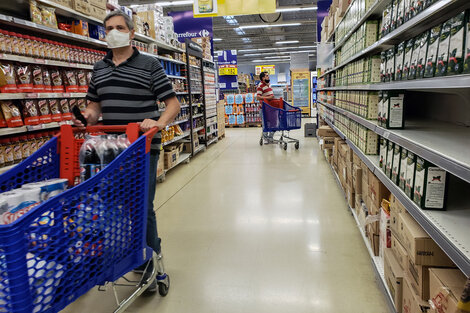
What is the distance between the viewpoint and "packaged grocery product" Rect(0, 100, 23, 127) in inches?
105

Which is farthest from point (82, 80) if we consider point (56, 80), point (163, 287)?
point (163, 287)

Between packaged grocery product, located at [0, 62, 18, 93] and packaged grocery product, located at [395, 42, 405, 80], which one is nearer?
packaged grocery product, located at [395, 42, 405, 80]

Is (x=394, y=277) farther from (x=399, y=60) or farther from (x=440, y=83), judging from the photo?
(x=399, y=60)

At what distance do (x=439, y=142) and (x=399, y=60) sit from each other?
2.10 feet

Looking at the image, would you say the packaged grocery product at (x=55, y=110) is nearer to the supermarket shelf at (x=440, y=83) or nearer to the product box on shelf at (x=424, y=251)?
the supermarket shelf at (x=440, y=83)

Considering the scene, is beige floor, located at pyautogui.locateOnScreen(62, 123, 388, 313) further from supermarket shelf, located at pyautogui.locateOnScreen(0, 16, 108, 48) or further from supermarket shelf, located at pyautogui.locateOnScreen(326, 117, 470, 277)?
supermarket shelf, located at pyautogui.locateOnScreen(0, 16, 108, 48)

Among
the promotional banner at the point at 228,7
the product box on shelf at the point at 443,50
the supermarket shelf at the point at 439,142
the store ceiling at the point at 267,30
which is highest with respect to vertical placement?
the store ceiling at the point at 267,30

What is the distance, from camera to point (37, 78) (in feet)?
9.77

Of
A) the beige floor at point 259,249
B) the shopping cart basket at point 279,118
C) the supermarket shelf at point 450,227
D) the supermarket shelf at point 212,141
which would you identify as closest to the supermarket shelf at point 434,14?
the supermarket shelf at point 450,227

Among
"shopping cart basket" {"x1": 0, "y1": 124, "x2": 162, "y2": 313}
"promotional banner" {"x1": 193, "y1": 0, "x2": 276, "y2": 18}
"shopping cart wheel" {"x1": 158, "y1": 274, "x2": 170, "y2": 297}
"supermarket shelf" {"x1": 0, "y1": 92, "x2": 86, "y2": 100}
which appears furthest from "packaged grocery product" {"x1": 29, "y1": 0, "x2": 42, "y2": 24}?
"promotional banner" {"x1": 193, "y1": 0, "x2": 276, "y2": 18}

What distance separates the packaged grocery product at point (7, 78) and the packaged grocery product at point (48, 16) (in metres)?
0.56

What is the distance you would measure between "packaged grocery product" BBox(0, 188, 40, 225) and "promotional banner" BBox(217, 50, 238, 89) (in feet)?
41.6

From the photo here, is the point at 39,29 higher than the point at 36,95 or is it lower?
higher

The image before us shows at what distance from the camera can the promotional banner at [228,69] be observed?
13.9m
